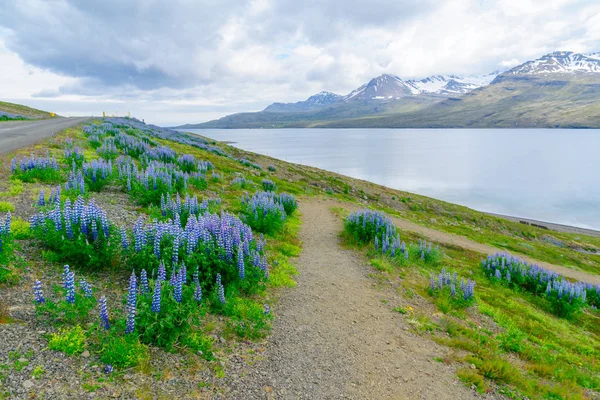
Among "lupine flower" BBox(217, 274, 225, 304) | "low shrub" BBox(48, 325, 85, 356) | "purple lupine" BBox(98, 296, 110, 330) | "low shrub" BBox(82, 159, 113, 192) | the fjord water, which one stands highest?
"low shrub" BBox(82, 159, 113, 192)

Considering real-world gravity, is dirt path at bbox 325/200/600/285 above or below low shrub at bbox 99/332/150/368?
below

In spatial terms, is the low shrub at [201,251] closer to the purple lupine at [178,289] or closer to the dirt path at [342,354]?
the purple lupine at [178,289]

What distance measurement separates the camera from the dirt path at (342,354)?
5.63 metres

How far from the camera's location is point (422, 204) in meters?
37.8

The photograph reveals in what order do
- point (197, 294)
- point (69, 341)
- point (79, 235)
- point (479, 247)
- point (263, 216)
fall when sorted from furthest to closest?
point (479, 247)
point (263, 216)
point (79, 235)
point (197, 294)
point (69, 341)

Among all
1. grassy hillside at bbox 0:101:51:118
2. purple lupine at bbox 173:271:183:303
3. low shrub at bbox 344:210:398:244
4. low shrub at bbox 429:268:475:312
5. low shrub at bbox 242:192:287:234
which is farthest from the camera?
grassy hillside at bbox 0:101:51:118

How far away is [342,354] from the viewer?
6648mm

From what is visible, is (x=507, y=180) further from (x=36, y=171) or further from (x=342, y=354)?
(x=36, y=171)

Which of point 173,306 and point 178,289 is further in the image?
point 178,289

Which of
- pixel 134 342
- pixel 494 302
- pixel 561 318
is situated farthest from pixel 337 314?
pixel 561 318

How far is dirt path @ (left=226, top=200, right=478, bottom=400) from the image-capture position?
5635 mm

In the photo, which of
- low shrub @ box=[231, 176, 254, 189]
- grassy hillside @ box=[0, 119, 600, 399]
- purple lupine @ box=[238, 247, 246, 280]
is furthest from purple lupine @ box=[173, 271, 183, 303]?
low shrub @ box=[231, 176, 254, 189]

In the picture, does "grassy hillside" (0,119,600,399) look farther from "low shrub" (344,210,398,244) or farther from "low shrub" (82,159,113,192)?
"low shrub" (344,210,398,244)

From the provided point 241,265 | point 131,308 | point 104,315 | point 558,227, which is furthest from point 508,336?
point 558,227
